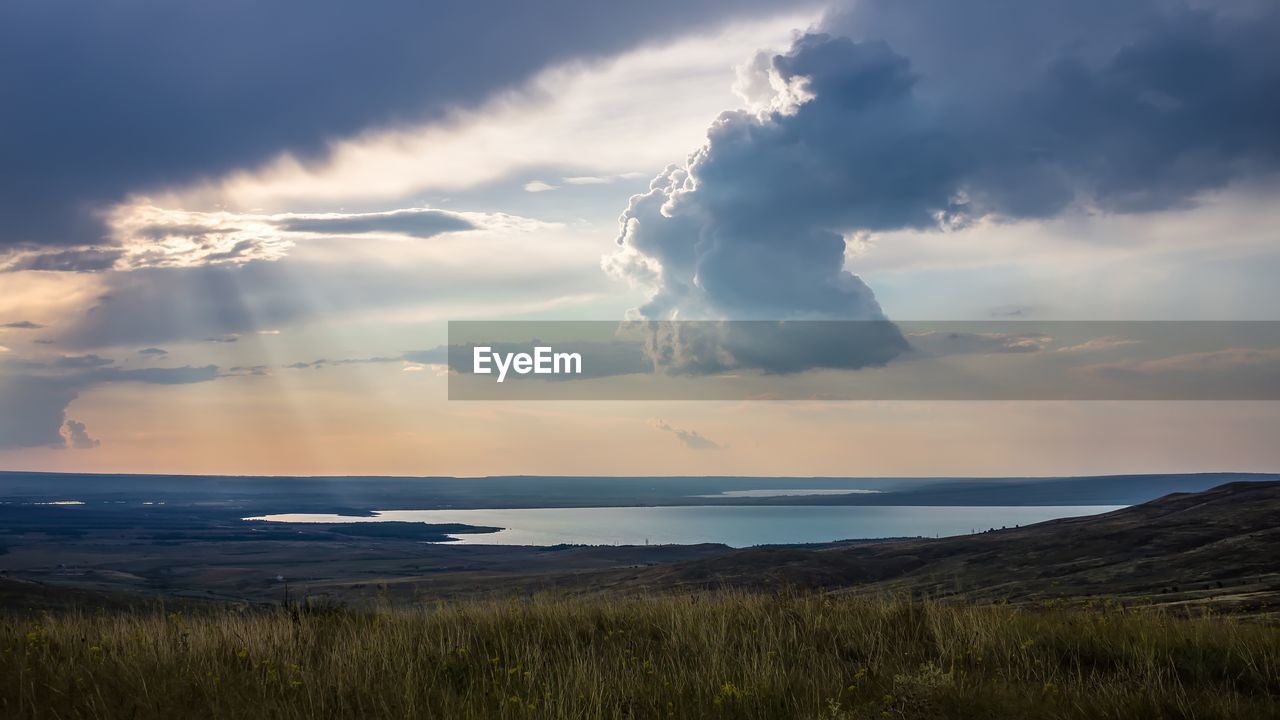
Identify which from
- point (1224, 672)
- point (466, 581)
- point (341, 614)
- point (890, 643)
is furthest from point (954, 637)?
point (466, 581)

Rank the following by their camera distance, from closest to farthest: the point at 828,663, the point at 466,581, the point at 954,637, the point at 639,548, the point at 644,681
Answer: the point at 644,681, the point at 828,663, the point at 954,637, the point at 466,581, the point at 639,548

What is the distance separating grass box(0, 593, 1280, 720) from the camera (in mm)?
7555

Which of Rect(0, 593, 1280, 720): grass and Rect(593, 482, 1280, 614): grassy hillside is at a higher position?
Rect(0, 593, 1280, 720): grass

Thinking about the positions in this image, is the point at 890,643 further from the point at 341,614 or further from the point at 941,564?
the point at 941,564

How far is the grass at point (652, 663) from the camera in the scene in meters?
7.55

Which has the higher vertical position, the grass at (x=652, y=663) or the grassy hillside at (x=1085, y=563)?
the grass at (x=652, y=663)

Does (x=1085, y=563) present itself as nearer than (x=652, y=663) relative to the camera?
No

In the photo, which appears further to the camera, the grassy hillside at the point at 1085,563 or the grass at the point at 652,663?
the grassy hillside at the point at 1085,563

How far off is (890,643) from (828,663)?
1.44 metres

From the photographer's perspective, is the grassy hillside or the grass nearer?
the grass

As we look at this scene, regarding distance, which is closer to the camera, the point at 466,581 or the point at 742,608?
the point at 742,608

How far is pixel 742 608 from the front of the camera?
12086 mm

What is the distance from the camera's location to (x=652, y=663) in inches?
368

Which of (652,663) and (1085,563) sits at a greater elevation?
(652,663)
